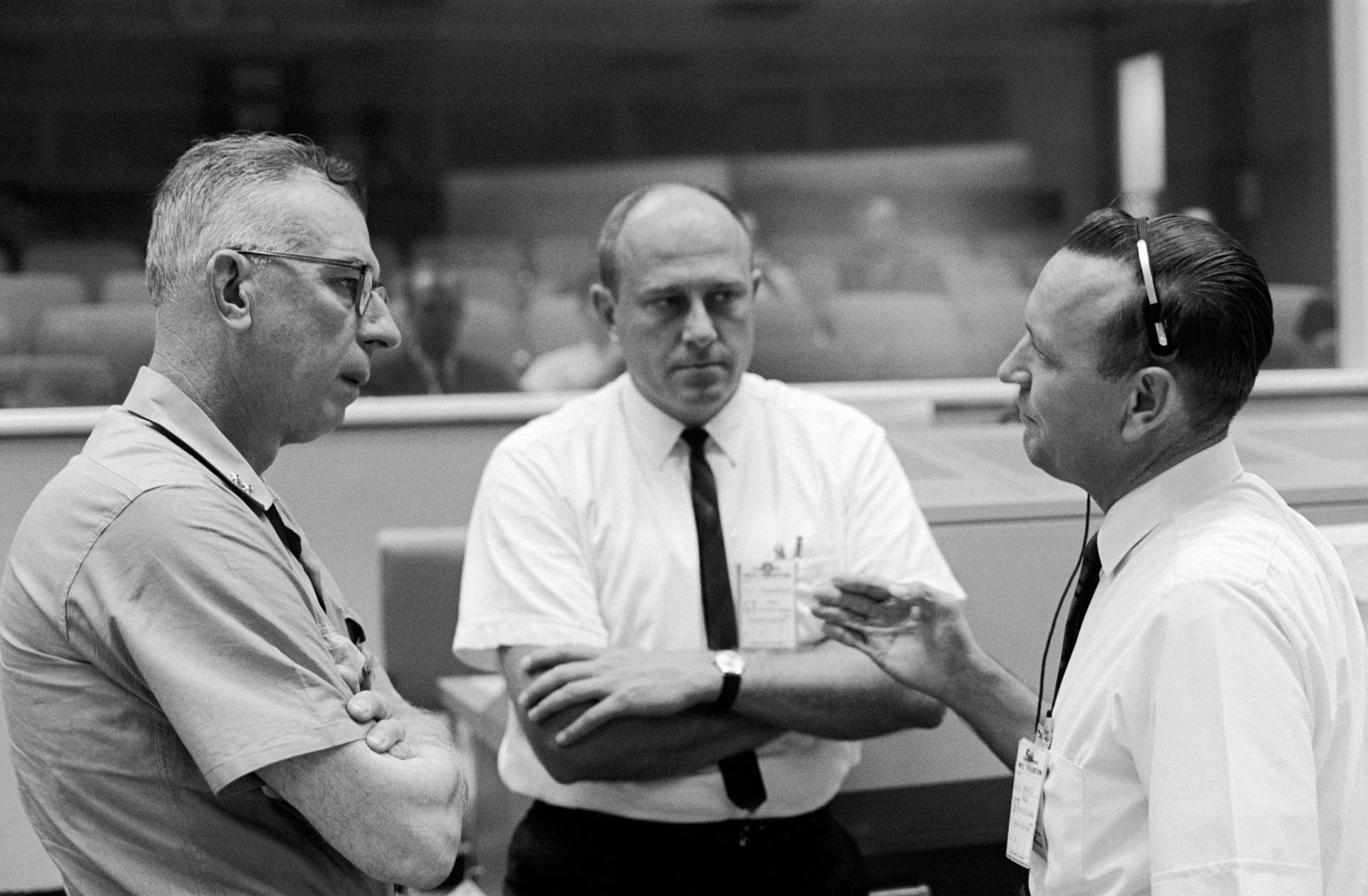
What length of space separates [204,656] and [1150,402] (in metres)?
0.83

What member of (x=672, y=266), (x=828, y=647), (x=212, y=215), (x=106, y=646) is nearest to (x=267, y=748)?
(x=106, y=646)

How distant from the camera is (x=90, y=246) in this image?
462cm

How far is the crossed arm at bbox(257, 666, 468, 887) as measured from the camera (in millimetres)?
1149

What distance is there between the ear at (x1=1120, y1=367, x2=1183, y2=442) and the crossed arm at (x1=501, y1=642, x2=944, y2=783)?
71 cm

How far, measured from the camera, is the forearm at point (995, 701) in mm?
1566

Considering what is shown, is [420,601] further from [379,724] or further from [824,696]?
[379,724]

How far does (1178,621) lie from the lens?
3.45 ft

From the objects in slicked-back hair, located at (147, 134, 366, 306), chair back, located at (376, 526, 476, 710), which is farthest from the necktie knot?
chair back, located at (376, 526, 476, 710)

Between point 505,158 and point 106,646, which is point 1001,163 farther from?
point 106,646

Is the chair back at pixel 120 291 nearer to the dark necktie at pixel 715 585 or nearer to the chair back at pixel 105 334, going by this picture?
the chair back at pixel 105 334

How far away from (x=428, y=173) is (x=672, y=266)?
3138 mm

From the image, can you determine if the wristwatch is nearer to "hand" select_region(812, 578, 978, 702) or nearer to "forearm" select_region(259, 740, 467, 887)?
"hand" select_region(812, 578, 978, 702)

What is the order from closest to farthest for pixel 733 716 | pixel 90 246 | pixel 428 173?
pixel 733 716
pixel 90 246
pixel 428 173

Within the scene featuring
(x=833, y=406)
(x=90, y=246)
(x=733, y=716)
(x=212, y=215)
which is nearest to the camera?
(x=212, y=215)
